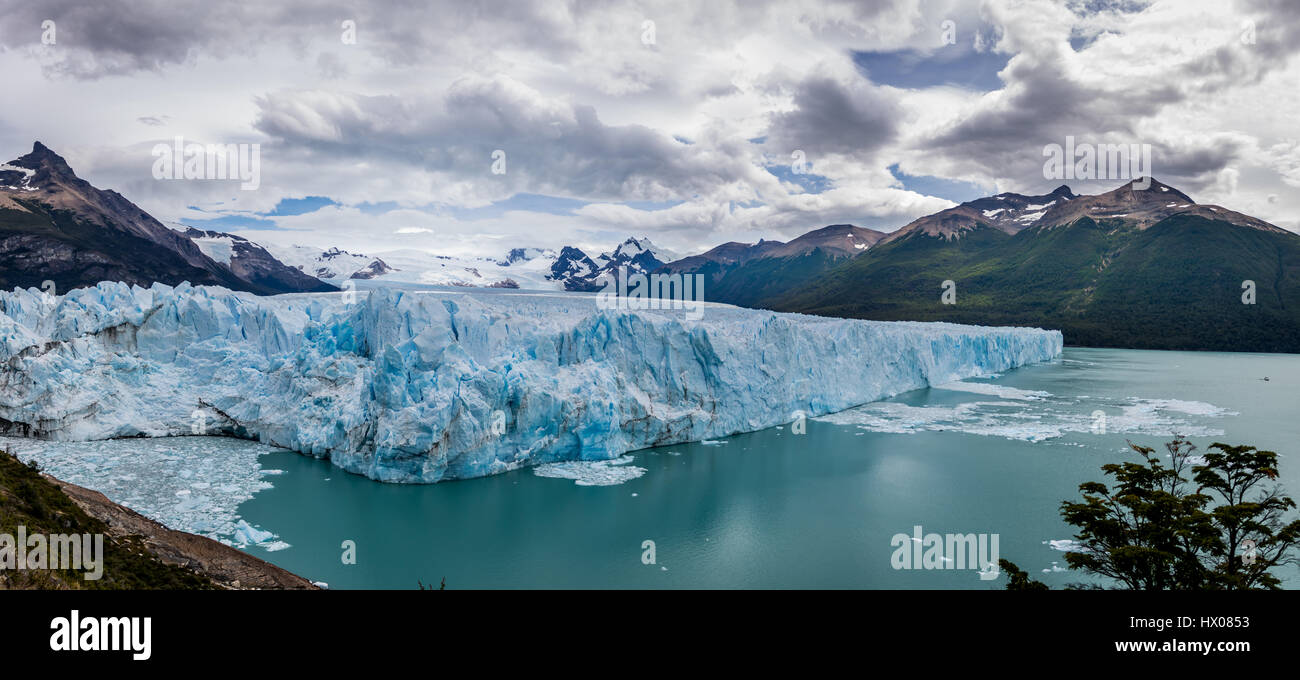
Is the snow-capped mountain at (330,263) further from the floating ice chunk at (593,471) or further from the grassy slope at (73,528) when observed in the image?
the grassy slope at (73,528)

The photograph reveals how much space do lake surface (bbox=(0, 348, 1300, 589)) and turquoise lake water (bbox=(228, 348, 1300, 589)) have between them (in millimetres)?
48

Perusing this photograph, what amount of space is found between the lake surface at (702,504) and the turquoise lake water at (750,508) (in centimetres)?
5

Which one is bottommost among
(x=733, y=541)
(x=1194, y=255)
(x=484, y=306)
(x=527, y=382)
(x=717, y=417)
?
(x=733, y=541)

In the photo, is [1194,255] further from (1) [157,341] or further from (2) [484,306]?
(1) [157,341]

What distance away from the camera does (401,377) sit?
1481cm

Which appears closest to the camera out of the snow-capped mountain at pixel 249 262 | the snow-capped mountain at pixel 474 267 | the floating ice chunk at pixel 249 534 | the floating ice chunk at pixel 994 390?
the floating ice chunk at pixel 249 534

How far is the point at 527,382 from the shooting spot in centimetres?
1545

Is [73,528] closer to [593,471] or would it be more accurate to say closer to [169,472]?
[169,472]

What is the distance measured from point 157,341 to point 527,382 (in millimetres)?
12035

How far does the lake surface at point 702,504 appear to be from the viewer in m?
10.0

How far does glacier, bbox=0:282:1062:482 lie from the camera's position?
14.7 m

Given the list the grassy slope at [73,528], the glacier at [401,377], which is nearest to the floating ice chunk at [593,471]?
the glacier at [401,377]

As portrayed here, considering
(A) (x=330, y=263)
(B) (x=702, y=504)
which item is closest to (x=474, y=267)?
(A) (x=330, y=263)
